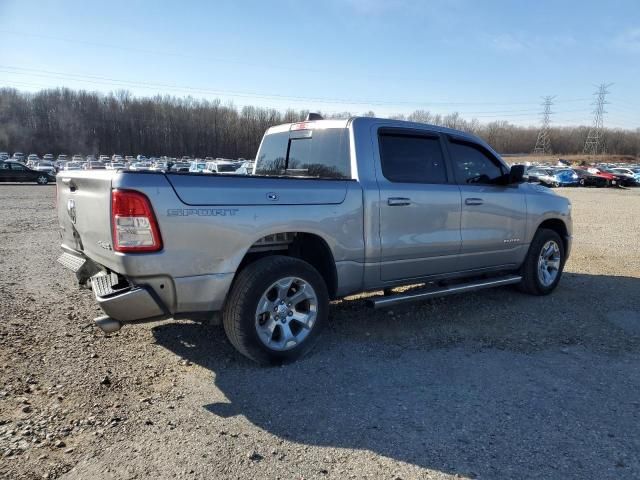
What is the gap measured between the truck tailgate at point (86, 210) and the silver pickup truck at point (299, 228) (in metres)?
0.02

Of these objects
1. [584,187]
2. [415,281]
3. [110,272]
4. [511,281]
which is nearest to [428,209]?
[415,281]

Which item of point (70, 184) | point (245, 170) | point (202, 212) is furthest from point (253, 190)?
point (245, 170)

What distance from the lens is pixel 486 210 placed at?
5.24m

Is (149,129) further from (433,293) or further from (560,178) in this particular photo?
(433,293)

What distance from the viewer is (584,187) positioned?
134 ft

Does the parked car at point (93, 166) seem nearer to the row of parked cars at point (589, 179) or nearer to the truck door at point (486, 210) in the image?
the truck door at point (486, 210)

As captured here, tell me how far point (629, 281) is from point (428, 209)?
425 cm

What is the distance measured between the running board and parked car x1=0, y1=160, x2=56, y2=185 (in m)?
36.7

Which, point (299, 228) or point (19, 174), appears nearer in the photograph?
point (299, 228)

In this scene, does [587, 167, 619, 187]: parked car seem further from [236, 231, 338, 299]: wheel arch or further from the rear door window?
[236, 231, 338, 299]: wheel arch

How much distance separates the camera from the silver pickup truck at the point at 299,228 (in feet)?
10.7

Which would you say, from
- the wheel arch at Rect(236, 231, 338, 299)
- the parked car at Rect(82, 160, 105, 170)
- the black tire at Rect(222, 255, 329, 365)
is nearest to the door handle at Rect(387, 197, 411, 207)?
the wheel arch at Rect(236, 231, 338, 299)

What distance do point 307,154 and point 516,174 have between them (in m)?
2.51

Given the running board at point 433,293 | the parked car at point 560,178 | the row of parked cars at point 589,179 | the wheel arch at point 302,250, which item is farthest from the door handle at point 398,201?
the row of parked cars at point 589,179
